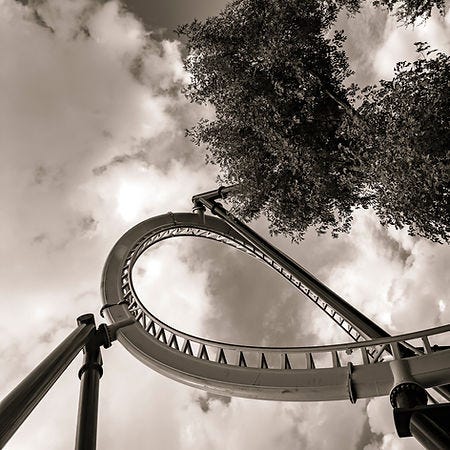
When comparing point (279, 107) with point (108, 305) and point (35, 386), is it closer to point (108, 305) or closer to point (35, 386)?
point (108, 305)

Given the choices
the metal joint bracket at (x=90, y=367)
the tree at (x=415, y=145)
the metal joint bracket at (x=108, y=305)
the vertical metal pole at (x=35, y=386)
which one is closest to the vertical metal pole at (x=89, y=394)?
the metal joint bracket at (x=90, y=367)

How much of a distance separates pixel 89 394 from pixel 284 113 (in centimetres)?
948

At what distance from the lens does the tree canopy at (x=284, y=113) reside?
12656mm

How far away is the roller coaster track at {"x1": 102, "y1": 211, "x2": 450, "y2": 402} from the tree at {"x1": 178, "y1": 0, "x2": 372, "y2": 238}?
7.76 ft

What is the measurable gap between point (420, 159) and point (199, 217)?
7.83 metres

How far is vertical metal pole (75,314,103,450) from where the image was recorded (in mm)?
5852

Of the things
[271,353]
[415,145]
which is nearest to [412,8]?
[415,145]

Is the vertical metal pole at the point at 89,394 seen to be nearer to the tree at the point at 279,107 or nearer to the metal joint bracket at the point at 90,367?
the metal joint bracket at the point at 90,367

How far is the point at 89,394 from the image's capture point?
6684mm

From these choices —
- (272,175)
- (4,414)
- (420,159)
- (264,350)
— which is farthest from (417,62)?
(4,414)

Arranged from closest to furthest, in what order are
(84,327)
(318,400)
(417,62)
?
(84,327) < (318,400) < (417,62)

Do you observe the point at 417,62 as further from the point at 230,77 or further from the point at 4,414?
the point at 4,414

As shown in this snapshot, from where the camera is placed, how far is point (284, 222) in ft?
47.3

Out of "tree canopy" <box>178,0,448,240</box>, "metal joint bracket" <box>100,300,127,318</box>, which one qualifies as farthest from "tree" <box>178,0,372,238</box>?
"metal joint bracket" <box>100,300,127,318</box>
